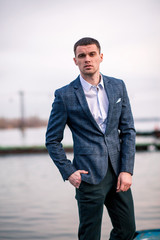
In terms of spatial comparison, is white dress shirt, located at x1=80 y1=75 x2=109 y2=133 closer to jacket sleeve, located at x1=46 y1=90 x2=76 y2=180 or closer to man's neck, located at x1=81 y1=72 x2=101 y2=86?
man's neck, located at x1=81 y1=72 x2=101 y2=86

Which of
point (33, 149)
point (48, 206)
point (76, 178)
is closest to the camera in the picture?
point (76, 178)

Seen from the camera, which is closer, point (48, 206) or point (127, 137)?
point (127, 137)

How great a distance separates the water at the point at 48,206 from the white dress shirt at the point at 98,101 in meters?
1.88

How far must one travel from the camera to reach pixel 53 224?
4082 mm

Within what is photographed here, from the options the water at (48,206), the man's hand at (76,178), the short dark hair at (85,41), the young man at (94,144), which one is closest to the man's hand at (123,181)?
the young man at (94,144)

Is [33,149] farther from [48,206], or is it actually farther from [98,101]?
[98,101]

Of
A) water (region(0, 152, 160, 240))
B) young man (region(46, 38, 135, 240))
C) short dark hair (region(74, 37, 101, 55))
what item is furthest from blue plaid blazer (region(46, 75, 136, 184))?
water (region(0, 152, 160, 240))

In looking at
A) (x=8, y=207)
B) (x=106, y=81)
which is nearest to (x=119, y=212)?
(x=106, y=81)

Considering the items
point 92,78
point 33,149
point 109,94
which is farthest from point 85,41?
point 33,149

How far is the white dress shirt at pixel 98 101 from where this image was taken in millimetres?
2061

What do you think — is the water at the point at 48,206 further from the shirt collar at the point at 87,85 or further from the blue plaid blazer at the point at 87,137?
the shirt collar at the point at 87,85

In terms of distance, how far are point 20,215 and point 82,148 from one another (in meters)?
2.80

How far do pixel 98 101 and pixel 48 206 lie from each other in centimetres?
323

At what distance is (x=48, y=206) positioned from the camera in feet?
16.3
